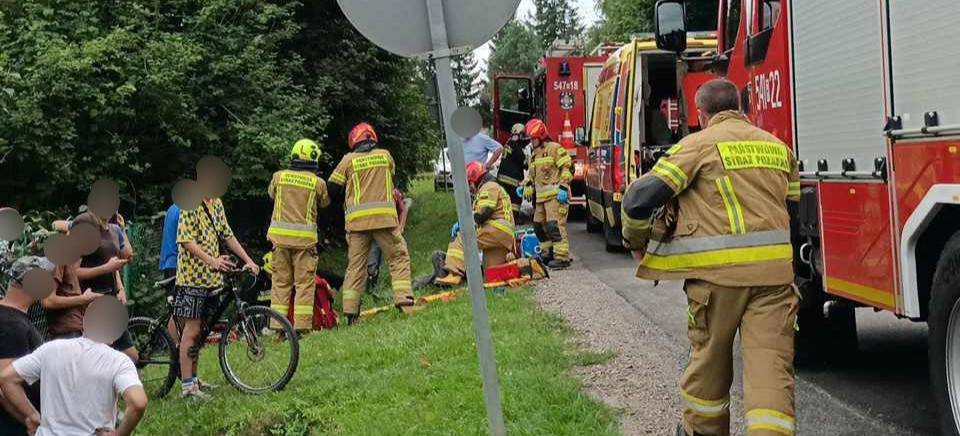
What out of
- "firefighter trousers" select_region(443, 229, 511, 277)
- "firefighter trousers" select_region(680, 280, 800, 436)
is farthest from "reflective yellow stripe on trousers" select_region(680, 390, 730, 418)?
"firefighter trousers" select_region(443, 229, 511, 277)

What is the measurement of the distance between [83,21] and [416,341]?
6.46 m

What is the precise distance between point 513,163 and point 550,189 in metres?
2.53

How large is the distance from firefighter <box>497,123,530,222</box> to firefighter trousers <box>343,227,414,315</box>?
196 inches

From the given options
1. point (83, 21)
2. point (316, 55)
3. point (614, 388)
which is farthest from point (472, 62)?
point (614, 388)

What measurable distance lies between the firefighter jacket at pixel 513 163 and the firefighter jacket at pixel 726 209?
993 centimetres

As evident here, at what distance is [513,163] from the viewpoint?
575 inches

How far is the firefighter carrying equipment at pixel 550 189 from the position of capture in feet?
39.9

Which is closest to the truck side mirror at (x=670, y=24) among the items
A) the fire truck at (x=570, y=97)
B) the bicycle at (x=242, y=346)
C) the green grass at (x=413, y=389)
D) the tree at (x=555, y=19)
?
the green grass at (x=413, y=389)

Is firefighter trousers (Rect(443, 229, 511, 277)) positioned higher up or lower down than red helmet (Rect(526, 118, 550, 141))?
lower down

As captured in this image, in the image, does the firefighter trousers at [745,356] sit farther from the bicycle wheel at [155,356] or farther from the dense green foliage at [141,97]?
the dense green foliage at [141,97]

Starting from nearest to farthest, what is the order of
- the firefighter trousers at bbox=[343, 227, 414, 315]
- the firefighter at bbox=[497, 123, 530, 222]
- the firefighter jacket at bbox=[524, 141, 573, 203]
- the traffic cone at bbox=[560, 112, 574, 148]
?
the firefighter trousers at bbox=[343, 227, 414, 315] → the firefighter jacket at bbox=[524, 141, 573, 203] → the firefighter at bbox=[497, 123, 530, 222] → the traffic cone at bbox=[560, 112, 574, 148]

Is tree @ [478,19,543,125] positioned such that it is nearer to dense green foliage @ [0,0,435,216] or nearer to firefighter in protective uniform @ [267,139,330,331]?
dense green foliage @ [0,0,435,216]

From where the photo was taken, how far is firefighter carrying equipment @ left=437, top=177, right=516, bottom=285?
10.3 metres

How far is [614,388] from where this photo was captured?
19.5ft
